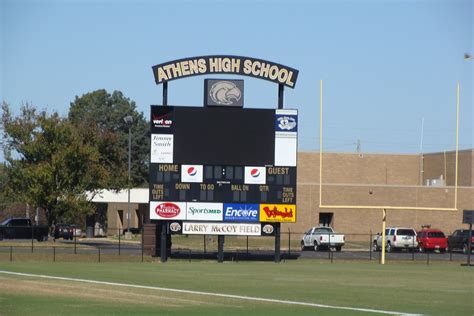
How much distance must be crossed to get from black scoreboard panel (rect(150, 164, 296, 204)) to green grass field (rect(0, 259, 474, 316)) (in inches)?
250

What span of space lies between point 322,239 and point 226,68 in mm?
18202

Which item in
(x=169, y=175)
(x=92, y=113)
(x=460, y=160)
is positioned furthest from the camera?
(x=92, y=113)

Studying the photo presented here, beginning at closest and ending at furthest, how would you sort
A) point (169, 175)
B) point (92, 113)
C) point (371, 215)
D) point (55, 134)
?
point (169, 175)
point (55, 134)
point (371, 215)
point (92, 113)

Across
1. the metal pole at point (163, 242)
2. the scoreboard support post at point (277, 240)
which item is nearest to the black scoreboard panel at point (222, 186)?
the scoreboard support post at point (277, 240)

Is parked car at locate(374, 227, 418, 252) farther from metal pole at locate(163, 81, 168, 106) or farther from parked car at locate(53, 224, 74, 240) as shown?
parked car at locate(53, 224, 74, 240)

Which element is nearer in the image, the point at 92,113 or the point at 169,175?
the point at 169,175

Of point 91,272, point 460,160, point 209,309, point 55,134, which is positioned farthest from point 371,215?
point 209,309

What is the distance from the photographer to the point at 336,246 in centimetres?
6081

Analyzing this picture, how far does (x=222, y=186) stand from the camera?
43.3 meters

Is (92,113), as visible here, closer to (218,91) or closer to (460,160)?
(460,160)

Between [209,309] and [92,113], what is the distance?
315 feet

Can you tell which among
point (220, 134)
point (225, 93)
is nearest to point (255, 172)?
point (220, 134)

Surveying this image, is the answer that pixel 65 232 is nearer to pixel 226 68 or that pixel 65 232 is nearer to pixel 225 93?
pixel 226 68

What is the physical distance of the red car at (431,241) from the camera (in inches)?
2406
